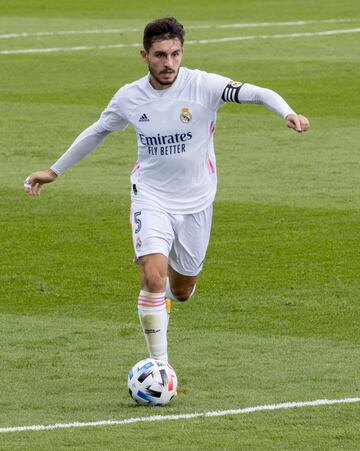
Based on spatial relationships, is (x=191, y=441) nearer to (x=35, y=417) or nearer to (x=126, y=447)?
(x=126, y=447)

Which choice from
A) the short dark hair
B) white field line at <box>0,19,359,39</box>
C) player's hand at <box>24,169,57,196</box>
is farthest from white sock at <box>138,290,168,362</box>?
white field line at <box>0,19,359,39</box>

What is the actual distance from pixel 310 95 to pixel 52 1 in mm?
16907

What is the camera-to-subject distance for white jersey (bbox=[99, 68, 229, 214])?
949 cm

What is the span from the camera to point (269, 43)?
29734 mm

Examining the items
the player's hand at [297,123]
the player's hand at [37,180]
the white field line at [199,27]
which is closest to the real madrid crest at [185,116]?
the player's hand at [297,123]

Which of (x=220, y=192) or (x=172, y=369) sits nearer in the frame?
(x=172, y=369)

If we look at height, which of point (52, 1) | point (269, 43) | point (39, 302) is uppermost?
point (39, 302)

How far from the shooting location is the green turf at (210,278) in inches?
338

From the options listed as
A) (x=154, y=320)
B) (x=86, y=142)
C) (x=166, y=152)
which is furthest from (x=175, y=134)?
(x=154, y=320)

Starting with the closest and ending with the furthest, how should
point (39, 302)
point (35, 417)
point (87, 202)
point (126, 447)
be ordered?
point (126, 447), point (35, 417), point (39, 302), point (87, 202)

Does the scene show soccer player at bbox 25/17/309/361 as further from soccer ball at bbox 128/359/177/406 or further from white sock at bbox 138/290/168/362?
soccer ball at bbox 128/359/177/406

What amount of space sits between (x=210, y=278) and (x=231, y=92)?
3725 millimetres

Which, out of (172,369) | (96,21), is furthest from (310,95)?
(172,369)

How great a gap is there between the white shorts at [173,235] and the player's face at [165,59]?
0.84 metres
